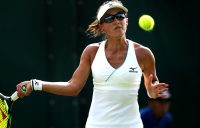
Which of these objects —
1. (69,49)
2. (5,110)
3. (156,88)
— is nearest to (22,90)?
(5,110)

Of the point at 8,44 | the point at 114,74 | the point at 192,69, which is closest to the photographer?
the point at 114,74

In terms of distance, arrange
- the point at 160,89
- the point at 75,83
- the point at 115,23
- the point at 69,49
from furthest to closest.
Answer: the point at 69,49 < the point at 75,83 < the point at 115,23 < the point at 160,89

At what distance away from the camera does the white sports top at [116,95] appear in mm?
4844

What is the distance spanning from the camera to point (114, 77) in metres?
4.88

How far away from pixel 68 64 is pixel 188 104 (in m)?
1.53

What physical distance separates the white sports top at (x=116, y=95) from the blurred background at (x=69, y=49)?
7.79 feet

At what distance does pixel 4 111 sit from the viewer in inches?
202

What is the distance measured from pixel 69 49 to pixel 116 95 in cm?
254

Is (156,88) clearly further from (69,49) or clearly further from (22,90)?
(69,49)

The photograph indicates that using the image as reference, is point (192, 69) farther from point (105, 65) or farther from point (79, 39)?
point (105, 65)

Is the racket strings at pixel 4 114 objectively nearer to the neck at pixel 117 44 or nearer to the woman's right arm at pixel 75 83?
the woman's right arm at pixel 75 83

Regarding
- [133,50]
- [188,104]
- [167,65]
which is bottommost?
[188,104]

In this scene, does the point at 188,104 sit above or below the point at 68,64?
below

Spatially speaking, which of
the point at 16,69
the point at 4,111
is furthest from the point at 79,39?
the point at 4,111
